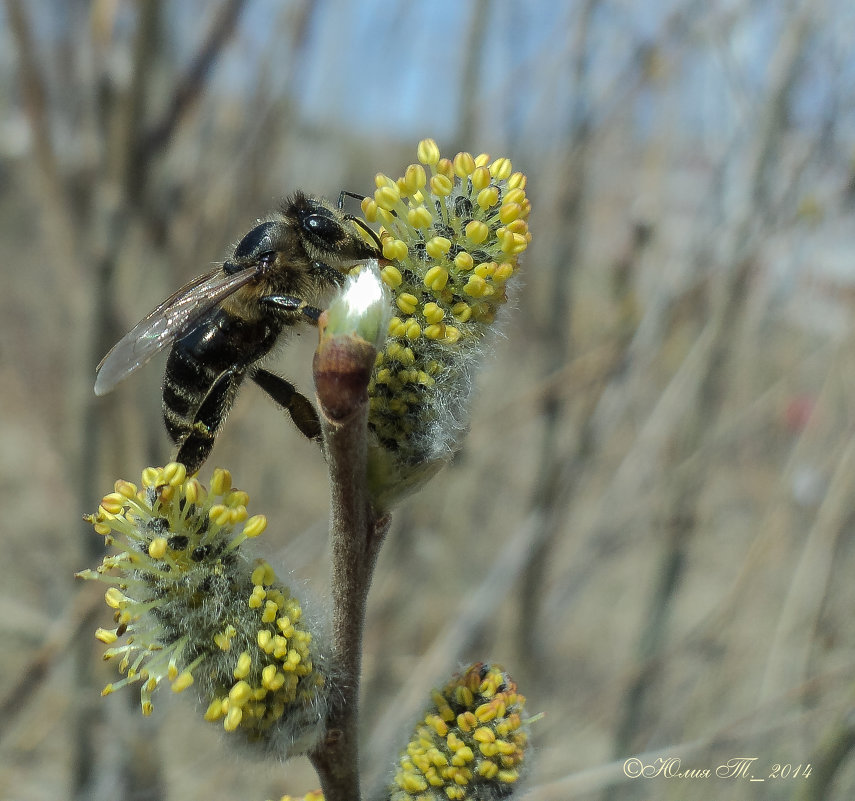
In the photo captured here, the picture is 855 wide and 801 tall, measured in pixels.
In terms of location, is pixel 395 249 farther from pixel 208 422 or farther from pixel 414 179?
pixel 208 422

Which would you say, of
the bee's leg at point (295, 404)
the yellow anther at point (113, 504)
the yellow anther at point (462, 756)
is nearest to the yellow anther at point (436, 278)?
the bee's leg at point (295, 404)

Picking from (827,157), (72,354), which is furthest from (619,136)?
(72,354)

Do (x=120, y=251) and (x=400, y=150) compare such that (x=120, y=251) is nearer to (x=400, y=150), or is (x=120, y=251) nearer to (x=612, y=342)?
(x=612, y=342)

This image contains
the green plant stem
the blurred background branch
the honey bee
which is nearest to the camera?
the green plant stem

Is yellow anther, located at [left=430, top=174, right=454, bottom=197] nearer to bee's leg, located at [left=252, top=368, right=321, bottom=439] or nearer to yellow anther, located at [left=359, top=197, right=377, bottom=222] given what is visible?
yellow anther, located at [left=359, top=197, right=377, bottom=222]

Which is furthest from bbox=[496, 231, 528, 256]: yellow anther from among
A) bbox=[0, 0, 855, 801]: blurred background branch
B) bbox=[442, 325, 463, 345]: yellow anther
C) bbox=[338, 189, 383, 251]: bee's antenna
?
bbox=[0, 0, 855, 801]: blurred background branch

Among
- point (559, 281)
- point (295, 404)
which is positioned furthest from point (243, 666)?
point (559, 281)

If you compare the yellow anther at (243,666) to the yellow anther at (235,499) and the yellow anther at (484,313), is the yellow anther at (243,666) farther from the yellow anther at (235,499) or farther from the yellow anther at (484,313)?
the yellow anther at (484,313)
